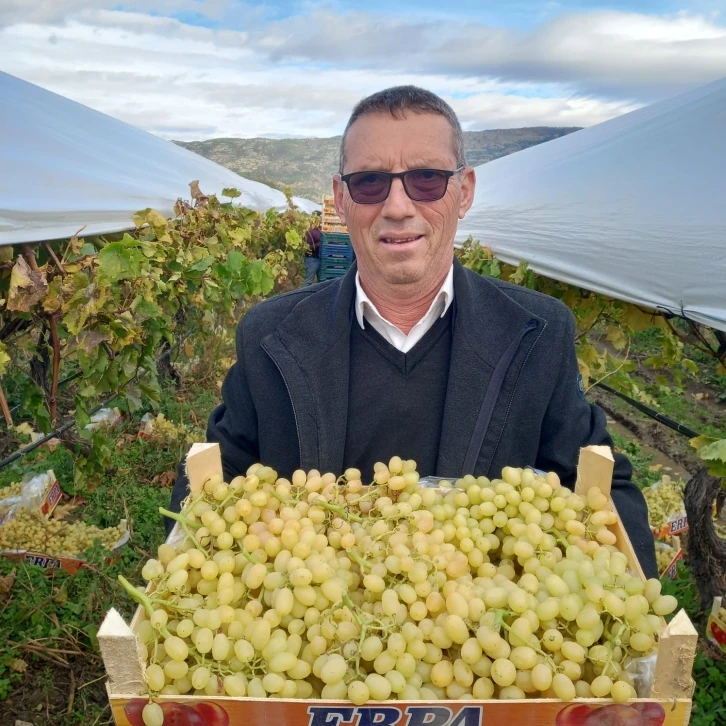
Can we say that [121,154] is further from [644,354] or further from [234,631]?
[644,354]

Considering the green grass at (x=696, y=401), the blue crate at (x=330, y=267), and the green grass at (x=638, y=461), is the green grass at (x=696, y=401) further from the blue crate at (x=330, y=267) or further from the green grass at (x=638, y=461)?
the blue crate at (x=330, y=267)

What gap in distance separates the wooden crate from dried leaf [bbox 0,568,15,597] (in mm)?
3435

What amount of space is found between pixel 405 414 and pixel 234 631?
109 cm

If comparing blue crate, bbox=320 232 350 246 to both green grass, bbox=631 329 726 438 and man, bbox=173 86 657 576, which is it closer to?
green grass, bbox=631 329 726 438

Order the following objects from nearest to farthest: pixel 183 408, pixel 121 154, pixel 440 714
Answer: pixel 440 714 < pixel 121 154 < pixel 183 408

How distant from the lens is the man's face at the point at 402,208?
183 centimetres

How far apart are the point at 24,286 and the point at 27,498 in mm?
2284

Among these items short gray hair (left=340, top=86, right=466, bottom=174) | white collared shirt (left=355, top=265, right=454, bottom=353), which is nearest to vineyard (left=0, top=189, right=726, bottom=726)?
white collared shirt (left=355, top=265, right=454, bottom=353)

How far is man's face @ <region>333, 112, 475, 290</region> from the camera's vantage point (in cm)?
183

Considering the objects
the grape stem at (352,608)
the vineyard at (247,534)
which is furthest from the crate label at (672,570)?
the grape stem at (352,608)

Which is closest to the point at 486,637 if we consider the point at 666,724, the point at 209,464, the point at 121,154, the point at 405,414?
the point at 666,724

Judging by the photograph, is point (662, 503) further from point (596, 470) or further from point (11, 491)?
point (11, 491)

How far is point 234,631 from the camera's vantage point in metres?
0.94

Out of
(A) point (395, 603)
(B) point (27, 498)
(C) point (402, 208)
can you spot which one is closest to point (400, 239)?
(C) point (402, 208)
